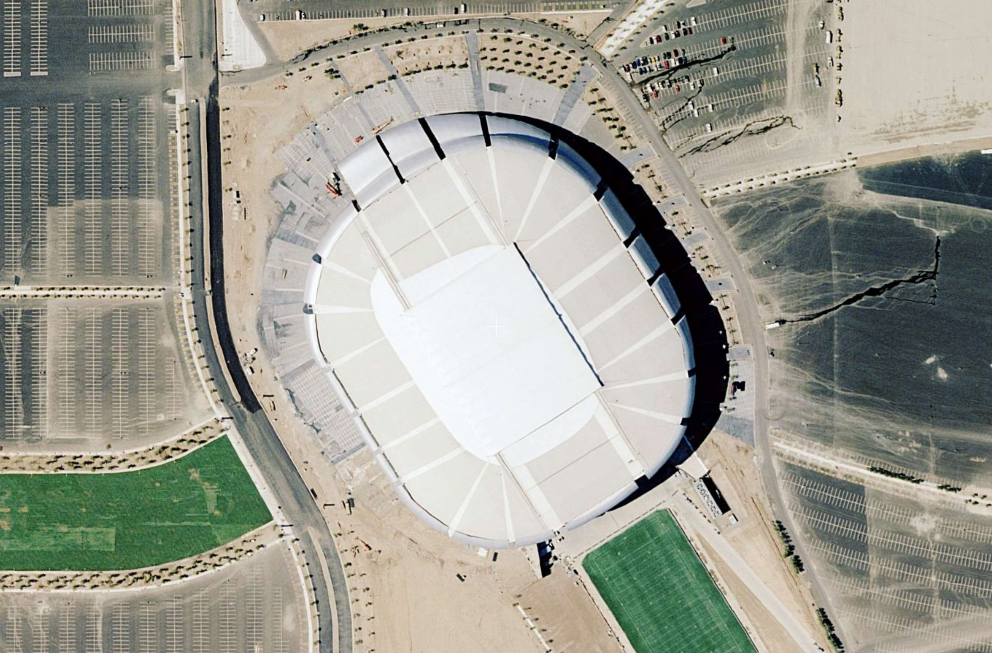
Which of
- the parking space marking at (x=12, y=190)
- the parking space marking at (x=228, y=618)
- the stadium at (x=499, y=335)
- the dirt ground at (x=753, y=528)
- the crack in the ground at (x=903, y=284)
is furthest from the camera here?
the parking space marking at (x=228, y=618)

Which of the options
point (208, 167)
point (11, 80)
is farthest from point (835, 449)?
point (11, 80)

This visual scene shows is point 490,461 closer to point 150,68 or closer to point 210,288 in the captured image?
point 210,288

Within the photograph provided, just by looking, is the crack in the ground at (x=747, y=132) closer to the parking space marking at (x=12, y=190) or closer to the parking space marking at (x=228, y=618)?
the parking space marking at (x=228, y=618)

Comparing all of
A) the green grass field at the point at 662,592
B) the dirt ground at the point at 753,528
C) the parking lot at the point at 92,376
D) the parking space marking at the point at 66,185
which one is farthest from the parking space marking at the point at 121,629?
the dirt ground at the point at 753,528

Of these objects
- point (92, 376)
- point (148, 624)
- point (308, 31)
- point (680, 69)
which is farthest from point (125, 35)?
point (148, 624)

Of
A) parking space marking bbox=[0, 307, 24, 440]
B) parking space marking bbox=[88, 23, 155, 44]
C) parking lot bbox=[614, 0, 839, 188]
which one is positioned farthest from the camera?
parking space marking bbox=[0, 307, 24, 440]

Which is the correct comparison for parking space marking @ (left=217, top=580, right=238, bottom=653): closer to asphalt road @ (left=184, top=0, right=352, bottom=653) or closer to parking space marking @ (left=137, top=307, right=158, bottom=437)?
asphalt road @ (left=184, top=0, right=352, bottom=653)

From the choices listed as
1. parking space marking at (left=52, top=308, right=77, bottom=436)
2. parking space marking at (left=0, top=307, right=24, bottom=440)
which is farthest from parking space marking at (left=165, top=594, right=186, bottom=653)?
parking space marking at (left=0, top=307, right=24, bottom=440)

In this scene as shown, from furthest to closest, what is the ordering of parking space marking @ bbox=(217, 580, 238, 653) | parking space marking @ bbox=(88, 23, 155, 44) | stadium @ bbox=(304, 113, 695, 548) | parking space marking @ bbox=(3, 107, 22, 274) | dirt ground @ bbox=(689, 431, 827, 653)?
parking space marking @ bbox=(217, 580, 238, 653)
parking space marking @ bbox=(3, 107, 22, 274)
parking space marking @ bbox=(88, 23, 155, 44)
dirt ground @ bbox=(689, 431, 827, 653)
stadium @ bbox=(304, 113, 695, 548)
